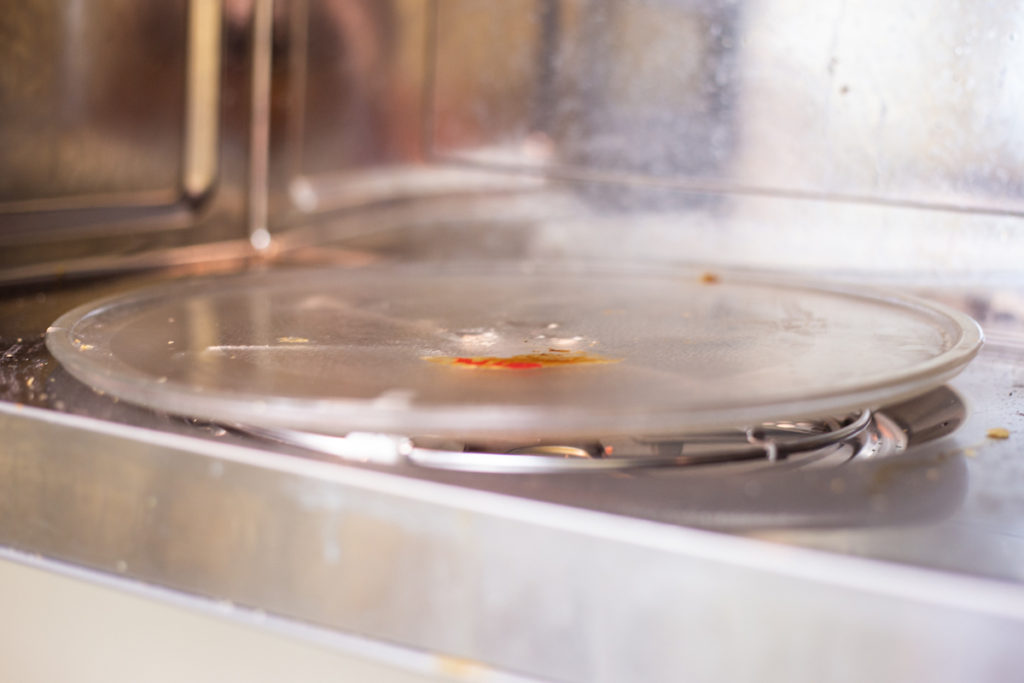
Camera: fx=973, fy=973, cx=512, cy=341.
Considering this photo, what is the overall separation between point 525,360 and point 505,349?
0.11 ft

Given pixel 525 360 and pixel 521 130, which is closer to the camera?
pixel 525 360

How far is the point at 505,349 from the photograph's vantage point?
55cm

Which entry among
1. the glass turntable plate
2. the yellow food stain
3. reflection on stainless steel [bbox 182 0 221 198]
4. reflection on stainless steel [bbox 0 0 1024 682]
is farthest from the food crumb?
reflection on stainless steel [bbox 182 0 221 198]

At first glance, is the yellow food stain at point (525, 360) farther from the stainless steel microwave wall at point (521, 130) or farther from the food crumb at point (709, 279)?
the stainless steel microwave wall at point (521, 130)

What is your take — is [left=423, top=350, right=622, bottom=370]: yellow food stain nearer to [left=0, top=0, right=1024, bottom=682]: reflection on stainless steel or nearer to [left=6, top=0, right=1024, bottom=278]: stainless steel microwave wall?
[left=0, top=0, right=1024, bottom=682]: reflection on stainless steel

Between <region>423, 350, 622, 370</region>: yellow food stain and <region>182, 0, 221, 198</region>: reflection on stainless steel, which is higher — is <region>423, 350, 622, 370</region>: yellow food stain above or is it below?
below

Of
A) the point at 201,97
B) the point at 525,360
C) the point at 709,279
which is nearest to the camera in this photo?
the point at 525,360

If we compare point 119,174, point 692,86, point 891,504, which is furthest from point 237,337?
point 692,86

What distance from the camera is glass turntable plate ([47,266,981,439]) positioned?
385mm

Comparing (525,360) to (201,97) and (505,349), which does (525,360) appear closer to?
(505,349)

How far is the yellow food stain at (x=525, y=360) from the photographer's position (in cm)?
50

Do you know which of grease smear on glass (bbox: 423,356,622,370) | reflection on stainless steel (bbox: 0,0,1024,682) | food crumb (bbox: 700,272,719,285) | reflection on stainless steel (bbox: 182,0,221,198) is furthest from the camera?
reflection on stainless steel (bbox: 182,0,221,198)

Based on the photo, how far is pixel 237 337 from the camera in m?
0.55

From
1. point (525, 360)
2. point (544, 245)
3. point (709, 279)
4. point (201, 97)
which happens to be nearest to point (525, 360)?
point (525, 360)
